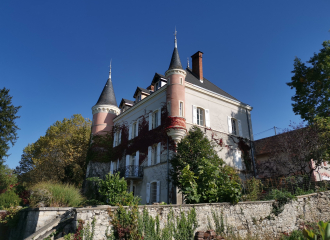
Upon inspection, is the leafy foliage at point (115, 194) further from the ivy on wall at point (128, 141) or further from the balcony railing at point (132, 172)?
the balcony railing at point (132, 172)

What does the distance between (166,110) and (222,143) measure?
194 inches

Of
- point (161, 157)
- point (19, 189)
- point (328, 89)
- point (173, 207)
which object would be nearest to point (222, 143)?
point (161, 157)

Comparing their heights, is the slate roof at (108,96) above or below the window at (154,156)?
above

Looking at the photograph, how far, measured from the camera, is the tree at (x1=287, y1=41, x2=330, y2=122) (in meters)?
17.6

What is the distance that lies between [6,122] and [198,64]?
17.8 metres

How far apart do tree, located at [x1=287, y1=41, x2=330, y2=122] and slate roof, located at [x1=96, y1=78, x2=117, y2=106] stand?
1651cm

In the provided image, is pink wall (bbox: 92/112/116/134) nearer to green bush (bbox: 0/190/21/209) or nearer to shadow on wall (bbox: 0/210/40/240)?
green bush (bbox: 0/190/21/209)

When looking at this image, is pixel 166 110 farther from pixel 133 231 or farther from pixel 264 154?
pixel 133 231

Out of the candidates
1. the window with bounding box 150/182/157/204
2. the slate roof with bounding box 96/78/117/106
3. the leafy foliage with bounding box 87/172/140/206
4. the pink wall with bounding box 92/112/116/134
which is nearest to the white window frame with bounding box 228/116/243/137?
the window with bounding box 150/182/157/204

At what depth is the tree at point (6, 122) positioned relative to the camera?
74.6 feet

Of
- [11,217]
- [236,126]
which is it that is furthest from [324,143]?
[11,217]

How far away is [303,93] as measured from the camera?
762 inches

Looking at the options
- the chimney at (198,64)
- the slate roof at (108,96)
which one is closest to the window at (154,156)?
the chimney at (198,64)

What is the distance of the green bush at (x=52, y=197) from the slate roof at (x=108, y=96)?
15472 mm
